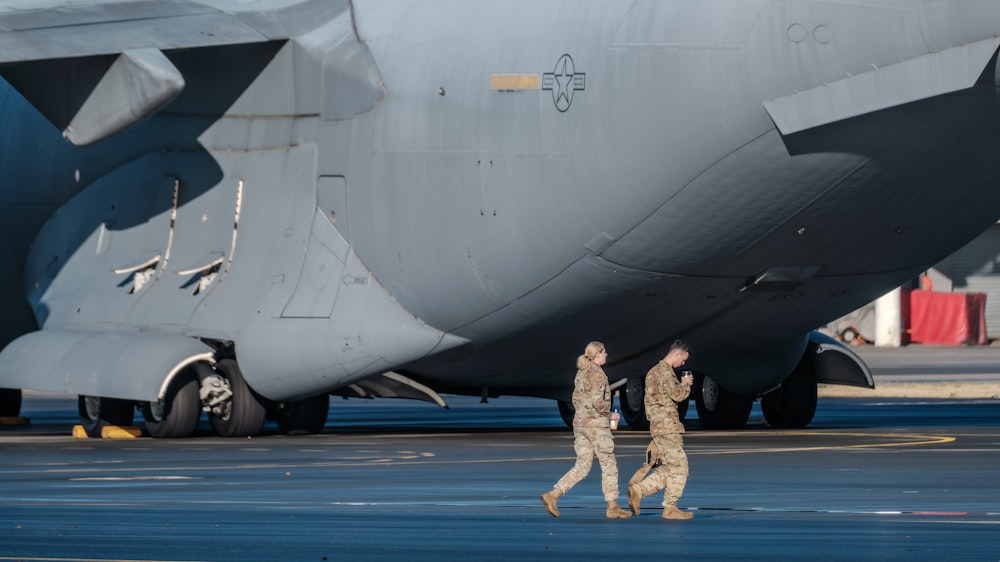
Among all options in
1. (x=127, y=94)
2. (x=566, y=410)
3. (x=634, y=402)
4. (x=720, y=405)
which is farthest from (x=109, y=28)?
(x=720, y=405)

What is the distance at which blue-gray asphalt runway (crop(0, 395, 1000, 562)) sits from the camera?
13.4 metres

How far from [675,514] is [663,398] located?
1138 mm

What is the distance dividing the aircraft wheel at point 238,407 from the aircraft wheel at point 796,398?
789 centimetres

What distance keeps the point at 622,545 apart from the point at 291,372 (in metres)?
13.3

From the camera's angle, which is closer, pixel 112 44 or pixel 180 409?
pixel 112 44

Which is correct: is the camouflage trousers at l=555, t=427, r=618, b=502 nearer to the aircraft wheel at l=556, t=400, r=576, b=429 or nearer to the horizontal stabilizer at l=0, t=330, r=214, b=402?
the horizontal stabilizer at l=0, t=330, r=214, b=402

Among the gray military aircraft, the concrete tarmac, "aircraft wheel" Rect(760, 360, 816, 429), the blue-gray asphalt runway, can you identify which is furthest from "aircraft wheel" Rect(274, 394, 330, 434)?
"aircraft wheel" Rect(760, 360, 816, 429)

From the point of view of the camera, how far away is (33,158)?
3109cm

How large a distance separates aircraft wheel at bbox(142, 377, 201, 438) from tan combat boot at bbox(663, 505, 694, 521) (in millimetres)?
12742

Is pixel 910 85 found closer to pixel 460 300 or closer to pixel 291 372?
pixel 460 300

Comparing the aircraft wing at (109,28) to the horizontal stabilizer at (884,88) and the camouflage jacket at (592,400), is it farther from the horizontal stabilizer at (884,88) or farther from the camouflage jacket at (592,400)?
the camouflage jacket at (592,400)

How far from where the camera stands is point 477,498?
17.3 m

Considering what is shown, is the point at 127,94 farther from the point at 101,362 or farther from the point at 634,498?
the point at 634,498

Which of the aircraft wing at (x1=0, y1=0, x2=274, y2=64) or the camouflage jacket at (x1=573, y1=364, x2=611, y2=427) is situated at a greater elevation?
the aircraft wing at (x1=0, y1=0, x2=274, y2=64)
